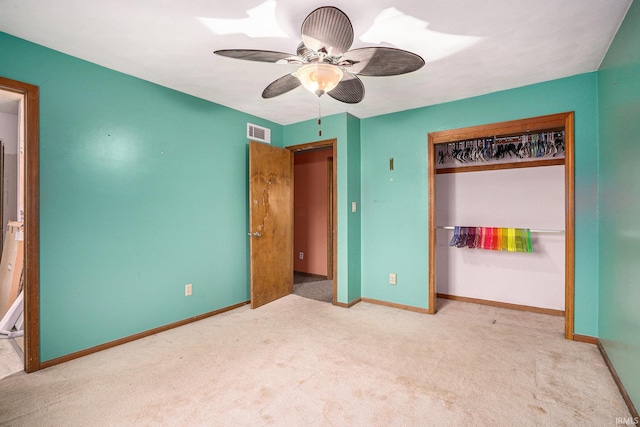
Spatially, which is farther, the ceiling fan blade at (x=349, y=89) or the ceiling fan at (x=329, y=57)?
the ceiling fan blade at (x=349, y=89)

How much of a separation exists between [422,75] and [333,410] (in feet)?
8.49

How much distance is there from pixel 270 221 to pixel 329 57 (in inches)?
97.0

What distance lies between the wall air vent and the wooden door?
19 cm

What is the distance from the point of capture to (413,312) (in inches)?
139

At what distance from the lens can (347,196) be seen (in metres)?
3.71

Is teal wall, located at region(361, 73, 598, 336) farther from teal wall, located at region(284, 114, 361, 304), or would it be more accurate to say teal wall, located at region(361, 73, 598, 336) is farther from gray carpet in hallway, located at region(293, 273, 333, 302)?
gray carpet in hallway, located at region(293, 273, 333, 302)

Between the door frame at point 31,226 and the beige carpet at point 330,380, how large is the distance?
0.79 feet

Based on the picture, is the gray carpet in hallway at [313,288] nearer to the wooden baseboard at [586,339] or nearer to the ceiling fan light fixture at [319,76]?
the wooden baseboard at [586,339]

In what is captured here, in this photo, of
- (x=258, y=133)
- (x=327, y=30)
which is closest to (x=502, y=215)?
(x=258, y=133)

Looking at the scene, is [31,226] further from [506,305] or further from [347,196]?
[506,305]

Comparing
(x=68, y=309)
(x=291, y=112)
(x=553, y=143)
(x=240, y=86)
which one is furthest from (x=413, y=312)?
(x=68, y=309)

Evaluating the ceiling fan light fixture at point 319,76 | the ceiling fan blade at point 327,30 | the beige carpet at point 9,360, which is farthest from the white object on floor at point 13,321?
the ceiling fan blade at point 327,30

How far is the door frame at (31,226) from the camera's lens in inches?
85.4

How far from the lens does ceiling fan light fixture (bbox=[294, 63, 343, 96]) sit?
5.92ft
